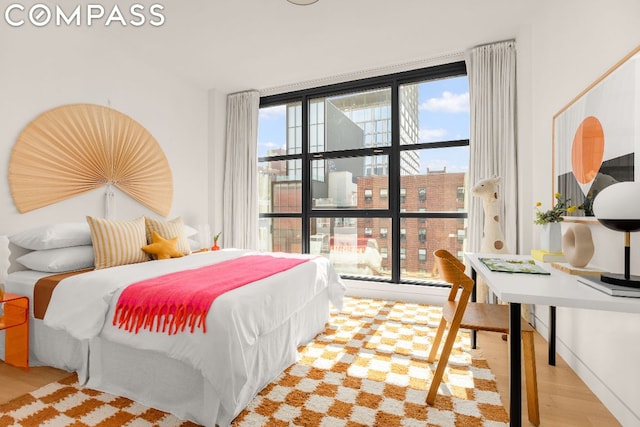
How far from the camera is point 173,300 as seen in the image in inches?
67.8

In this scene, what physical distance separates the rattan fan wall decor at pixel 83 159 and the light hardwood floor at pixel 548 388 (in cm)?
129

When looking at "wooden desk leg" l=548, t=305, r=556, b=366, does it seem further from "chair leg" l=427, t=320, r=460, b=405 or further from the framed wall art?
"chair leg" l=427, t=320, r=460, b=405

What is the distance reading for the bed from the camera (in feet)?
5.18

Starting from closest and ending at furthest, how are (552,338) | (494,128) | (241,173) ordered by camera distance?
(552,338) → (494,128) → (241,173)

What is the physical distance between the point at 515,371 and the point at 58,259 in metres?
2.89

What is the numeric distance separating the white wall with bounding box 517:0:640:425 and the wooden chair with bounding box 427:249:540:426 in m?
0.41

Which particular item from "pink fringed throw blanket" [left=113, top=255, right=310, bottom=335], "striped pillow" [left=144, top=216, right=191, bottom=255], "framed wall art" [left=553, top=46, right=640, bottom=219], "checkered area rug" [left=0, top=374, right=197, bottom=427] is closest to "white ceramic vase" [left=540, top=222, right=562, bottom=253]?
"framed wall art" [left=553, top=46, right=640, bottom=219]

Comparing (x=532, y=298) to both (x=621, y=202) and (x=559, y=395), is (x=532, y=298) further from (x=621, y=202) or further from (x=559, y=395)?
(x=559, y=395)

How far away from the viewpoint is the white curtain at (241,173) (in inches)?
181

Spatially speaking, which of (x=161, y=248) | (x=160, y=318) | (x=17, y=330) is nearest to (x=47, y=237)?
(x=17, y=330)

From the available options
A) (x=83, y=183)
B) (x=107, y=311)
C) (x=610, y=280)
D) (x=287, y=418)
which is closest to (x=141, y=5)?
(x=83, y=183)

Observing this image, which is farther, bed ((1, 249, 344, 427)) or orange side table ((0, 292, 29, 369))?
orange side table ((0, 292, 29, 369))

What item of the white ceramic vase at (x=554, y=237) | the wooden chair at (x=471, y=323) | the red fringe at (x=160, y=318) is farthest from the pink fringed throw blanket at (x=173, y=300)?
the white ceramic vase at (x=554, y=237)

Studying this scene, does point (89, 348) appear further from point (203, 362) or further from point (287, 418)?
point (287, 418)
